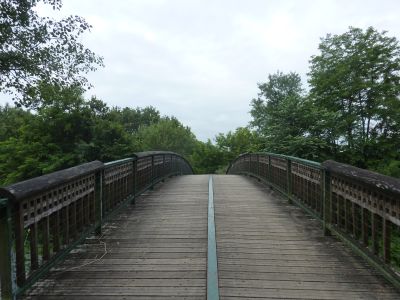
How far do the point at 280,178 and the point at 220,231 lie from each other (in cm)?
341

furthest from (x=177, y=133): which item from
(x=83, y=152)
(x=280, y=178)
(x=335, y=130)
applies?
(x=280, y=178)

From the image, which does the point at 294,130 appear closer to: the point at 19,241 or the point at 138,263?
the point at 138,263

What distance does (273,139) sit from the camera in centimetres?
1573

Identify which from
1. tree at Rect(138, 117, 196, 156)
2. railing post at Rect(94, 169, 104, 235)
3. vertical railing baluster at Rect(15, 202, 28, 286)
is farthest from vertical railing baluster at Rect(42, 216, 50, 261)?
tree at Rect(138, 117, 196, 156)

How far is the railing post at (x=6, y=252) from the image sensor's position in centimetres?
261

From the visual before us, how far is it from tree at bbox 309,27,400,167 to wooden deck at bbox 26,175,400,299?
15507 mm

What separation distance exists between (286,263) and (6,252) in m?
2.70

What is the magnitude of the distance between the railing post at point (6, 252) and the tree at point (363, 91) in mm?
18691

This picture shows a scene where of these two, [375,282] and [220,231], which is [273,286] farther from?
[220,231]

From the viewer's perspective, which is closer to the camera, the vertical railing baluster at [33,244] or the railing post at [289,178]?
the vertical railing baluster at [33,244]

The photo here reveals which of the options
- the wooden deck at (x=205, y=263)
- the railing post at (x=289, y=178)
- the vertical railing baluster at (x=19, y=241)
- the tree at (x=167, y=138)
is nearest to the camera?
the vertical railing baluster at (x=19, y=241)

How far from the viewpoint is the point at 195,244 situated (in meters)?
4.52

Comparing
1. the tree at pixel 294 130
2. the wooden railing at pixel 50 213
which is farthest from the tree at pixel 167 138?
the wooden railing at pixel 50 213

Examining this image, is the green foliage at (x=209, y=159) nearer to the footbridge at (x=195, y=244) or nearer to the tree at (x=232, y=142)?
the tree at (x=232, y=142)
